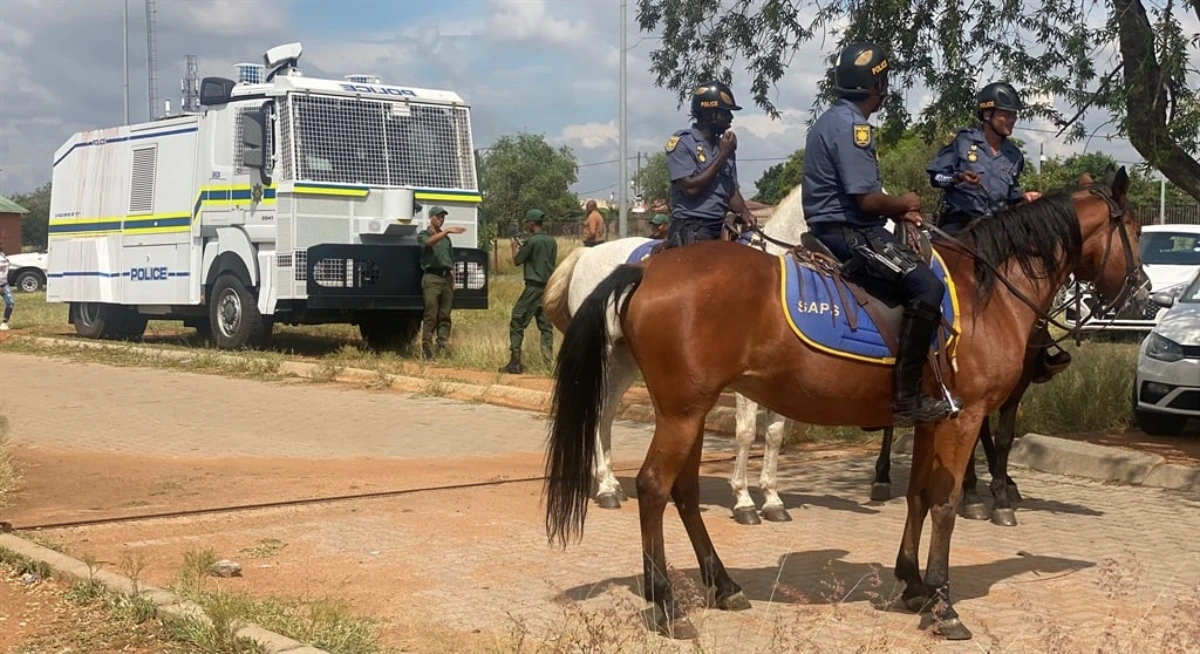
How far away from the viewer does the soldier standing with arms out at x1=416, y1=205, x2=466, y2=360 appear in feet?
59.0

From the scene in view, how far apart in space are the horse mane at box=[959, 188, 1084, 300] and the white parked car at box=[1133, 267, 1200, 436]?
4912 mm

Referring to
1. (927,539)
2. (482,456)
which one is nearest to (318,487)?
(482,456)

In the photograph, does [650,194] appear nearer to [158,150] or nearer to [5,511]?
[158,150]

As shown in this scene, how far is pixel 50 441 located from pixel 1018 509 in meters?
7.92

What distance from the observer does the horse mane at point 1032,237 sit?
6512mm

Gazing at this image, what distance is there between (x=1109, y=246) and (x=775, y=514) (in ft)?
8.99

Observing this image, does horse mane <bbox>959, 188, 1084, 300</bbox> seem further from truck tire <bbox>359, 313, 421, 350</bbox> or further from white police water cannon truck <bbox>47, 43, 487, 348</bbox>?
truck tire <bbox>359, 313, 421, 350</bbox>

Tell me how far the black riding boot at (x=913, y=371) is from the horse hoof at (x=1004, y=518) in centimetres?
263

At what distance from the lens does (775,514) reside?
847 centimetres

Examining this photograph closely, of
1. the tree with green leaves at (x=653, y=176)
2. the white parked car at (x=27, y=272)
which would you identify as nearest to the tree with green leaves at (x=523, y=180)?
the tree with green leaves at (x=653, y=176)

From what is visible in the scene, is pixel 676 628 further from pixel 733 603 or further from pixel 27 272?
pixel 27 272

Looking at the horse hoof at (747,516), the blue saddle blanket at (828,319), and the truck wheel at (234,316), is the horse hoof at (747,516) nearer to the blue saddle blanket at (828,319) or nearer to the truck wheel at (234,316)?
the blue saddle blanket at (828,319)

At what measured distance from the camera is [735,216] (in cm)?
844

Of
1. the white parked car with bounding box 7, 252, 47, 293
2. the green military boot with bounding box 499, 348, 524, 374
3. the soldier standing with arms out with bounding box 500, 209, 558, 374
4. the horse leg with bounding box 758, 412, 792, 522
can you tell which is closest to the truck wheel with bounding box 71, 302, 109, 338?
the soldier standing with arms out with bounding box 500, 209, 558, 374
